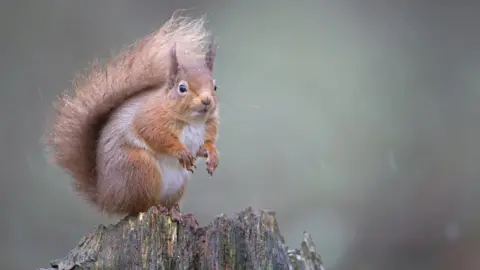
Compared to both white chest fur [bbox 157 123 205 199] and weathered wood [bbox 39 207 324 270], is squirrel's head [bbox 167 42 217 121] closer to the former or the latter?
white chest fur [bbox 157 123 205 199]

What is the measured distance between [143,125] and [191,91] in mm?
149

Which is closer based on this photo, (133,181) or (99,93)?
(133,181)

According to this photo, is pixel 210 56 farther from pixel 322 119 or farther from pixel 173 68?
pixel 322 119

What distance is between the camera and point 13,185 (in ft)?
8.69

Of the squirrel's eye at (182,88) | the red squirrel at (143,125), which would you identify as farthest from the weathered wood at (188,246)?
the squirrel's eye at (182,88)

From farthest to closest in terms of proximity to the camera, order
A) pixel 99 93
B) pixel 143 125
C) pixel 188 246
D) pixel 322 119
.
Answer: pixel 322 119 → pixel 99 93 → pixel 143 125 → pixel 188 246

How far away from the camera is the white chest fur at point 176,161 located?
5.21 feet

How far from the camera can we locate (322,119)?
2682 millimetres

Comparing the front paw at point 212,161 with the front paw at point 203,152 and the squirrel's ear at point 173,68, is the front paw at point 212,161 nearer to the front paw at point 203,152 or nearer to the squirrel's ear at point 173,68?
the front paw at point 203,152

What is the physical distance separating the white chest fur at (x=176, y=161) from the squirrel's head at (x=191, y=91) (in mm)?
43

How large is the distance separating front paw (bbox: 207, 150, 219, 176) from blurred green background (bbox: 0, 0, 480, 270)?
2.95 ft

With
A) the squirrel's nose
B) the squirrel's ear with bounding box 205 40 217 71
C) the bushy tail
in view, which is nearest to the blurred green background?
the bushy tail

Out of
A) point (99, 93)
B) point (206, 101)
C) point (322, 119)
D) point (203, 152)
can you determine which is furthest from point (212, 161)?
point (322, 119)

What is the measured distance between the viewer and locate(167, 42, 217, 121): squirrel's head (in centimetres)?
152
